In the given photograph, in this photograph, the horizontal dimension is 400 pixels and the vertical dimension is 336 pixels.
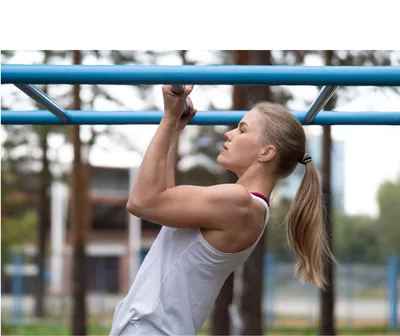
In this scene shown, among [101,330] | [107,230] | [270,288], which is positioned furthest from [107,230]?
[101,330]

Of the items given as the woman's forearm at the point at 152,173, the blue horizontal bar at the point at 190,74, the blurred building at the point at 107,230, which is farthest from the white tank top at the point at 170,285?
the blurred building at the point at 107,230

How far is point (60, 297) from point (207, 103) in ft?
24.6

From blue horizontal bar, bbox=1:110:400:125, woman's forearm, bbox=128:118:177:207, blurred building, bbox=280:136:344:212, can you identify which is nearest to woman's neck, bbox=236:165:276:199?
woman's forearm, bbox=128:118:177:207

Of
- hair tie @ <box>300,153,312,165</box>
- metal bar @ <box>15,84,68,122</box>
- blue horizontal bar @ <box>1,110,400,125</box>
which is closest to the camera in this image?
metal bar @ <box>15,84,68,122</box>

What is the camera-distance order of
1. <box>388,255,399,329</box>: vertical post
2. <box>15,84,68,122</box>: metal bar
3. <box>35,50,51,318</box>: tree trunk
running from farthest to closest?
<box>388,255,399,329</box>: vertical post, <box>35,50,51,318</box>: tree trunk, <box>15,84,68,122</box>: metal bar

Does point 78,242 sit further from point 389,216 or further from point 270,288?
point 389,216

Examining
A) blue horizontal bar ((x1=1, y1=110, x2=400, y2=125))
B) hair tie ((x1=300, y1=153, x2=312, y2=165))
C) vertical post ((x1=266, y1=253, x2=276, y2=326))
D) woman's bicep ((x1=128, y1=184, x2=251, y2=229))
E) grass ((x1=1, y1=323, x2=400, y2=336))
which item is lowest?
grass ((x1=1, y1=323, x2=400, y2=336))

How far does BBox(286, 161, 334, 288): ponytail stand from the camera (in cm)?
207

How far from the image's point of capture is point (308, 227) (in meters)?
2.10

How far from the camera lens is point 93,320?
44.1ft

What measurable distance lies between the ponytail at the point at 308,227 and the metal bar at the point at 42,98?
807mm

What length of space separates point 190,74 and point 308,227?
2.40 ft

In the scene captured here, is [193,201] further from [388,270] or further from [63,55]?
[388,270]

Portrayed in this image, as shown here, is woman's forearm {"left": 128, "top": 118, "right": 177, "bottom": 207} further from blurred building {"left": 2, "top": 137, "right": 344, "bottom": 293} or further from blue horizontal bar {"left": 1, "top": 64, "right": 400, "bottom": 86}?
blurred building {"left": 2, "top": 137, "right": 344, "bottom": 293}
